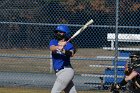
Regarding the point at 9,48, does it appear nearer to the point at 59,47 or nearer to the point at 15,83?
the point at 15,83

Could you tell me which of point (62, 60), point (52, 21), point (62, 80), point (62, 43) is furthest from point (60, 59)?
point (52, 21)

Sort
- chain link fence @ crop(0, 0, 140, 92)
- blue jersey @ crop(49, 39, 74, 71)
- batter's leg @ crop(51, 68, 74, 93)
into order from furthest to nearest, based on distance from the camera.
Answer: chain link fence @ crop(0, 0, 140, 92) → blue jersey @ crop(49, 39, 74, 71) → batter's leg @ crop(51, 68, 74, 93)

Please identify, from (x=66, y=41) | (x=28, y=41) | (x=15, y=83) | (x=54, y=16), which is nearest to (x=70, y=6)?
(x=54, y=16)

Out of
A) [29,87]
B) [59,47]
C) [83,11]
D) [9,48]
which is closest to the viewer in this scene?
[59,47]

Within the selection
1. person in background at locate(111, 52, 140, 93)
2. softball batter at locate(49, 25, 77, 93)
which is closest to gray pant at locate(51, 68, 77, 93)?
softball batter at locate(49, 25, 77, 93)

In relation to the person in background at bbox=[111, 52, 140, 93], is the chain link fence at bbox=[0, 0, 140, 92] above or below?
below

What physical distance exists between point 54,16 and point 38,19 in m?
1.42

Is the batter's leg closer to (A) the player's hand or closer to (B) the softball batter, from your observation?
(B) the softball batter

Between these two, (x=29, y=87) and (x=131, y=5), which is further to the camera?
(x=131, y=5)

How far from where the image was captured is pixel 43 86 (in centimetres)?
1545

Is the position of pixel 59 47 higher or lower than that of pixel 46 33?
higher

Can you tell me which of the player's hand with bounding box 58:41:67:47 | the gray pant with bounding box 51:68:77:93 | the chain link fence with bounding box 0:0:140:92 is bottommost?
the chain link fence with bounding box 0:0:140:92

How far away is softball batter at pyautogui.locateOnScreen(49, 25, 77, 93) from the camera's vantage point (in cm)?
1101

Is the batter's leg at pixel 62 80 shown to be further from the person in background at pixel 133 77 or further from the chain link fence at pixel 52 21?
the chain link fence at pixel 52 21
